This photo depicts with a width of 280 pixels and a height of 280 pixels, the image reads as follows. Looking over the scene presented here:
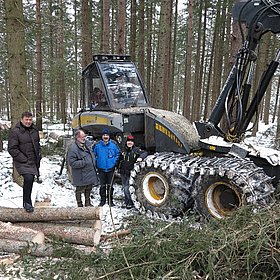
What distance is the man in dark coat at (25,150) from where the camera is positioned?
5824 millimetres

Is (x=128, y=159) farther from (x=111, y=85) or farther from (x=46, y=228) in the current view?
(x=46, y=228)

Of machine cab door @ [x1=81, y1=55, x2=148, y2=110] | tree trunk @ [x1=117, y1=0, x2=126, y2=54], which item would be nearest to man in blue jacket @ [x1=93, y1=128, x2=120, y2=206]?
machine cab door @ [x1=81, y1=55, x2=148, y2=110]

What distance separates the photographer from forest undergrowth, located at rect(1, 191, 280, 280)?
12.0 ft

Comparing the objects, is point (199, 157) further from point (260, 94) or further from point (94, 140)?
point (94, 140)

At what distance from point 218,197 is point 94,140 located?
3996 millimetres

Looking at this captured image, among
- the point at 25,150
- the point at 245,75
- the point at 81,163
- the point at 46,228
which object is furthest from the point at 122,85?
the point at 46,228

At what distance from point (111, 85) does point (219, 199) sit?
3813mm

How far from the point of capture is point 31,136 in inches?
236

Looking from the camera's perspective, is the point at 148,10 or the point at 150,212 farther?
the point at 148,10

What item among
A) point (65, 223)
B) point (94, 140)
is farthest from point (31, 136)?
point (94, 140)

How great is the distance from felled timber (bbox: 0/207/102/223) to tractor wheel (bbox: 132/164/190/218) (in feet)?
4.79

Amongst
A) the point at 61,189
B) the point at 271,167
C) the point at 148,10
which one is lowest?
the point at 61,189

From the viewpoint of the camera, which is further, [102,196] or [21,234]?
[102,196]

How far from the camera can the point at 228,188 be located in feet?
19.1
